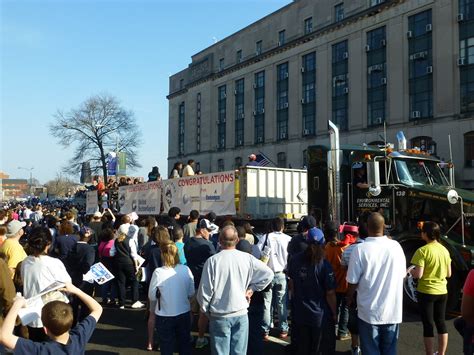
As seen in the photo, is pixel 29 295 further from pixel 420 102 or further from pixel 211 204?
pixel 420 102

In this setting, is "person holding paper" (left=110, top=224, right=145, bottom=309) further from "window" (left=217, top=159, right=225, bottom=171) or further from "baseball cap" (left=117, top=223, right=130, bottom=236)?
"window" (left=217, top=159, right=225, bottom=171)

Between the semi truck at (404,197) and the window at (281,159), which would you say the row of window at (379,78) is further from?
the semi truck at (404,197)

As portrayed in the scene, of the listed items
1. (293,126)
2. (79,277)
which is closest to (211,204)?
(79,277)

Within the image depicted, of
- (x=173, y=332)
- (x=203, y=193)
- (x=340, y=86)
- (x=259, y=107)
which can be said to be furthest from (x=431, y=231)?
(x=259, y=107)

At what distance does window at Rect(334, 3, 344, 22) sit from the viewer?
41.8 metres

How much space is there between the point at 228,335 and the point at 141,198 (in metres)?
14.2

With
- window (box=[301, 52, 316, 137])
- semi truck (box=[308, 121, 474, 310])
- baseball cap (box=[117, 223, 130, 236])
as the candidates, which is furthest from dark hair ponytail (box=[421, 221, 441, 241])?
window (box=[301, 52, 316, 137])

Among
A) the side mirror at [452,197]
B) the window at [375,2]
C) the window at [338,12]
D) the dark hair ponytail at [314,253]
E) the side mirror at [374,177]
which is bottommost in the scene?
the dark hair ponytail at [314,253]

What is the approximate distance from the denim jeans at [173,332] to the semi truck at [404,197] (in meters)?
3.62

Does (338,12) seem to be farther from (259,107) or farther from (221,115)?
(221,115)

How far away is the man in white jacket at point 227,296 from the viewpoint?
453 cm

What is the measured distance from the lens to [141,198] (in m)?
18.3

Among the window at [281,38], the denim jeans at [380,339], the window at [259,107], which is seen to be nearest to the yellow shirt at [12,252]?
the denim jeans at [380,339]

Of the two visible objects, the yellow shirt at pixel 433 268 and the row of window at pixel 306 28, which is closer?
the yellow shirt at pixel 433 268
